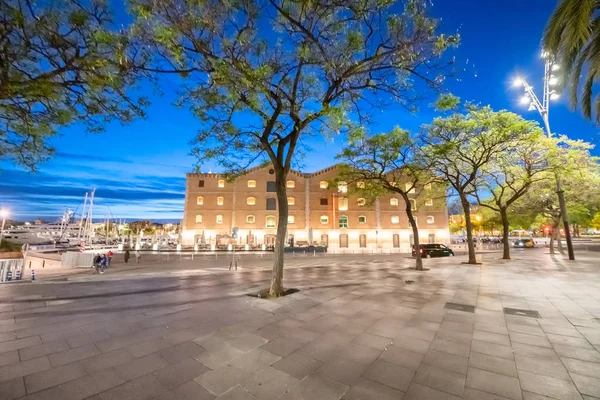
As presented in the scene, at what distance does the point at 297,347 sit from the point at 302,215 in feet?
121

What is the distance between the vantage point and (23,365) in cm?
374

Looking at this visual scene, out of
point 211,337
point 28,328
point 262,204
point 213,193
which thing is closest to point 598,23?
point 211,337

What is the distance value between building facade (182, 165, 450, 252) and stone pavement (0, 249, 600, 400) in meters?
32.0

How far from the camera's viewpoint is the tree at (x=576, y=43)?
663 cm

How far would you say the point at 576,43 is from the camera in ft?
23.6

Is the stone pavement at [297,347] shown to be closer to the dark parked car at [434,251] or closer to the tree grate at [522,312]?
the tree grate at [522,312]

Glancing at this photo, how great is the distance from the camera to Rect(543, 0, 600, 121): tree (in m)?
6.63

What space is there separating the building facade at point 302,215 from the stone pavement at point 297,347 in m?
32.0

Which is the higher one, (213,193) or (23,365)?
(213,193)

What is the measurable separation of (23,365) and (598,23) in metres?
15.2

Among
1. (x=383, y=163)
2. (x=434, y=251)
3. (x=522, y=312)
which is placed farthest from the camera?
(x=434, y=251)

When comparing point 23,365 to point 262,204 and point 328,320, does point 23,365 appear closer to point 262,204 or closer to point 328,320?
point 328,320

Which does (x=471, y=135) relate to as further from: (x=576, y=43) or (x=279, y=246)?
(x=279, y=246)

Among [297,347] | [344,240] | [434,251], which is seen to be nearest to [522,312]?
[297,347]
